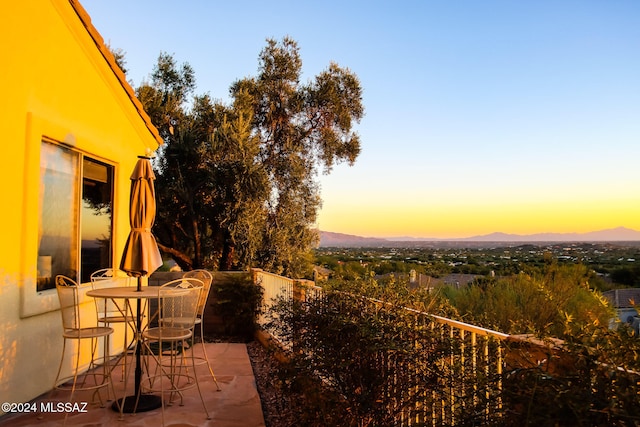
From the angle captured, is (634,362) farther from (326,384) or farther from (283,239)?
(283,239)

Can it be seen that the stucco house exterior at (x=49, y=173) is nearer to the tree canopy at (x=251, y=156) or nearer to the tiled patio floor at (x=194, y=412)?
the tiled patio floor at (x=194, y=412)

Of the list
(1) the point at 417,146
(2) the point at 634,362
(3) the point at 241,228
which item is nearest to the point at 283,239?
(3) the point at 241,228

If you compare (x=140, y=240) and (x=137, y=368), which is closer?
(x=137, y=368)

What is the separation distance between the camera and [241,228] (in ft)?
35.8

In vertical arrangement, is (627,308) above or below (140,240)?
below

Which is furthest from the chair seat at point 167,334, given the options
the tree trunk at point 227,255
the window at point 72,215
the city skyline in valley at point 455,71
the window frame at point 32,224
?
the city skyline in valley at point 455,71

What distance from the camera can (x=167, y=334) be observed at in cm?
449

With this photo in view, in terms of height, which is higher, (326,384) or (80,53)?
(80,53)

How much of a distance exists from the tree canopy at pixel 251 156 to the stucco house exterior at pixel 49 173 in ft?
13.6

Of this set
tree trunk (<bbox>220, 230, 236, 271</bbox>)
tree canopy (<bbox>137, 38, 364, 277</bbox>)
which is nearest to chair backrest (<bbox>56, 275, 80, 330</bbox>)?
tree canopy (<bbox>137, 38, 364, 277</bbox>)

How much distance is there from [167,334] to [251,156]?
674cm

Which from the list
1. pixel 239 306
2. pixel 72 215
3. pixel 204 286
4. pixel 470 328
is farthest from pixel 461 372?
pixel 239 306

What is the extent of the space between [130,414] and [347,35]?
10.0m

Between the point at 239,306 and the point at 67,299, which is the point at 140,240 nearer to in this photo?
the point at 67,299
